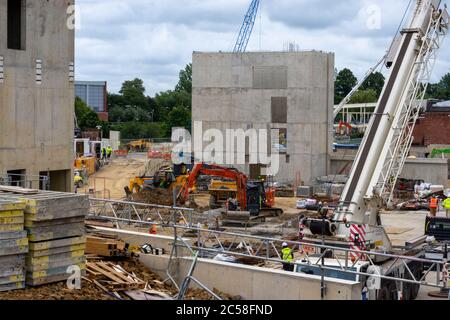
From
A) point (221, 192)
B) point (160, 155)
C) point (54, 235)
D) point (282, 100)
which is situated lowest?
point (221, 192)

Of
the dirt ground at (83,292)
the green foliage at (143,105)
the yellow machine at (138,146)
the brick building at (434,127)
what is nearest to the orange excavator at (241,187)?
the dirt ground at (83,292)

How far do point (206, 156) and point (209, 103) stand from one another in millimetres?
4643

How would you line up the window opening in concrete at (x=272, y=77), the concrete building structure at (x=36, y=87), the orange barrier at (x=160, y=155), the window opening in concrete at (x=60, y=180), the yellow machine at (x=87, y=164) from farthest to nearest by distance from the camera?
the orange barrier at (x=160, y=155) < the yellow machine at (x=87, y=164) < the window opening in concrete at (x=272, y=77) < the window opening in concrete at (x=60, y=180) < the concrete building structure at (x=36, y=87)

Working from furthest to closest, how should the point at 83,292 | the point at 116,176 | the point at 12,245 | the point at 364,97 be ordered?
the point at 364,97
the point at 116,176
the point at 83,292
the point at 12,245

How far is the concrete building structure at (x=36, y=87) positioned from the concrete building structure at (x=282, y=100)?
107 feet

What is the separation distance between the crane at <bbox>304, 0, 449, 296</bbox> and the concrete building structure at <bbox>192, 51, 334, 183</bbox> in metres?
29.6

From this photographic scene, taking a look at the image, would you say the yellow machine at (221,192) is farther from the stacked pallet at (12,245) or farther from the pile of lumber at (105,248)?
the stacked pallet at (12,245)

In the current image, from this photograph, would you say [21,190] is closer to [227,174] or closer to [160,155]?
[227,174]

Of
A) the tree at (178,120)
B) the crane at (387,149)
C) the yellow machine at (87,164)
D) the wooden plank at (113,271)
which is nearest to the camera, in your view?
the wooden plank at (113,271)

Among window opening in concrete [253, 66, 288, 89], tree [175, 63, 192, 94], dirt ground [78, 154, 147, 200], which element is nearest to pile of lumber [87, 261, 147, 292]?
dirt ground [78, 154, 147, 200]

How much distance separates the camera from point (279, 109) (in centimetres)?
6444

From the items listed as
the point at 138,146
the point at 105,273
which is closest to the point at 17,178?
the point at 105,273

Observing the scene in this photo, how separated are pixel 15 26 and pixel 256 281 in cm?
1686

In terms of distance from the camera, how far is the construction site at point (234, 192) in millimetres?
18562
